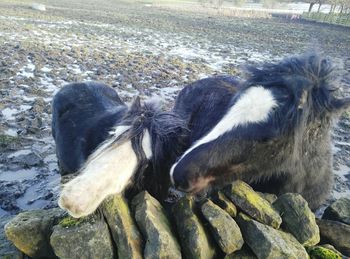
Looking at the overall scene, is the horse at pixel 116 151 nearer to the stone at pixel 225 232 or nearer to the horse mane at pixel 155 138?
the horse mane at pixel 155 138

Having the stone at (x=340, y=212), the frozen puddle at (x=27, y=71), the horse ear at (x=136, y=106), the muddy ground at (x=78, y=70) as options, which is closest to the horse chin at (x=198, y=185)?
the horse ear at (x=136, y=106)

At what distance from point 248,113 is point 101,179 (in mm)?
1222

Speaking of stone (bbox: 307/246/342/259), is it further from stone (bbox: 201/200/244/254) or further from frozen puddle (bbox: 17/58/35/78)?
frozen puddle (bbox: 17/58/35/78)

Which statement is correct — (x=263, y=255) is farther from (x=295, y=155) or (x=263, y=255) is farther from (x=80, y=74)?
(x=80, y=74)

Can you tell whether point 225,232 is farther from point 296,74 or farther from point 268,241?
point 296,74

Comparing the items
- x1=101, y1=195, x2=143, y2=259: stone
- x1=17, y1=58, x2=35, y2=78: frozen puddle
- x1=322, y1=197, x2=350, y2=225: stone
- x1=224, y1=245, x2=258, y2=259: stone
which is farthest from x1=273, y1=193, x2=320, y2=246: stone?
x1=17, y1=58, x2=35, y2=78: frozen puddle

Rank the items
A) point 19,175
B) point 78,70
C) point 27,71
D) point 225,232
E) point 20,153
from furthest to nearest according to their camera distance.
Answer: point 78,70
point 27,71
point 20,153
point 19,175
point 225,232

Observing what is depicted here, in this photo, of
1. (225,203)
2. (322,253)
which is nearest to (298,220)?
(322,253)

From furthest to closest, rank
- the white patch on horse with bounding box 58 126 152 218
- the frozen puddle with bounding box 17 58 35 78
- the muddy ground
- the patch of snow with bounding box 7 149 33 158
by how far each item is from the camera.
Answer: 1. the frozen puddle with bounding box 17 58 35 78
2. the patch of snow with bounding box 7 149 33 158
3. the muddy ground
4. the white patch on horse with bounding box 58 126 152 218

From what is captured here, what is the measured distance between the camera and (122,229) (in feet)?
7.27

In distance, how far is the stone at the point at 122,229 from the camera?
85.2 inches

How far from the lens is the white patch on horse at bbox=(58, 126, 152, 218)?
2.05 m

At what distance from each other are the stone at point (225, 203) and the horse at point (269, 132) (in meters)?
0.14

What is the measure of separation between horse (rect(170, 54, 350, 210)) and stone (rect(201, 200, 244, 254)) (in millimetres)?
309
